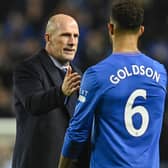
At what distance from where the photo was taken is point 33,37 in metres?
8.99

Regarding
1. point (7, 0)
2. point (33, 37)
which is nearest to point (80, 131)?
point (33, 37)

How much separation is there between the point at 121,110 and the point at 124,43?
1.00 ft

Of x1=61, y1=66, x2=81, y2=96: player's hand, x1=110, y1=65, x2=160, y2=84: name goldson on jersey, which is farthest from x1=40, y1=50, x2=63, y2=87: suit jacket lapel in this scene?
x1=110, y1=65, x2=160, y2=84: name goldson on jersey

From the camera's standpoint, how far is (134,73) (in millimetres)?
3547

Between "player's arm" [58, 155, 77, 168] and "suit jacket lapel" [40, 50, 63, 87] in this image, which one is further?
"suit jacket lapel" [40, 50, 63, 87]

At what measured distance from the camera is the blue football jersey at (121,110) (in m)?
3.52

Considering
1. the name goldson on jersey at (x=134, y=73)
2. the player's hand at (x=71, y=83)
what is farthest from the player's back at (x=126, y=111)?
the player's hand at (x=71, y=83)

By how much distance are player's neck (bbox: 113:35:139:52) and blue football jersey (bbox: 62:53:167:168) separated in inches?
1.1

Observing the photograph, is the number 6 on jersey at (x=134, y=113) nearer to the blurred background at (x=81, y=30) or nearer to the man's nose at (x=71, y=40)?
the man's nose at (x=71, y=40)

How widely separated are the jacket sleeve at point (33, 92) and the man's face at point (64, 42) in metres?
0.18

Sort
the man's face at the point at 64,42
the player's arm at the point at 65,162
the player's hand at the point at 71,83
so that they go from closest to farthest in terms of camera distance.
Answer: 1. the player's arm at the point at 65,162
2. the player's hand at the point at 71,83
3. the man's face at the point at 64,42

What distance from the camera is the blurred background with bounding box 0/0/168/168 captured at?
8383 millimetres

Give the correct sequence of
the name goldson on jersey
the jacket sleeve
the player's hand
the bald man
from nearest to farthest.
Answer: the name goldson on jersey
the player's hand
the jacket sleeve
the bald man

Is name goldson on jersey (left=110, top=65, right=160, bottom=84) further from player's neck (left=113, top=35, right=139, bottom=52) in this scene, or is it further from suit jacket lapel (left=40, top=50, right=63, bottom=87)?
suit jacket lapel (left=40, top=50, right=63, bottom=87)
